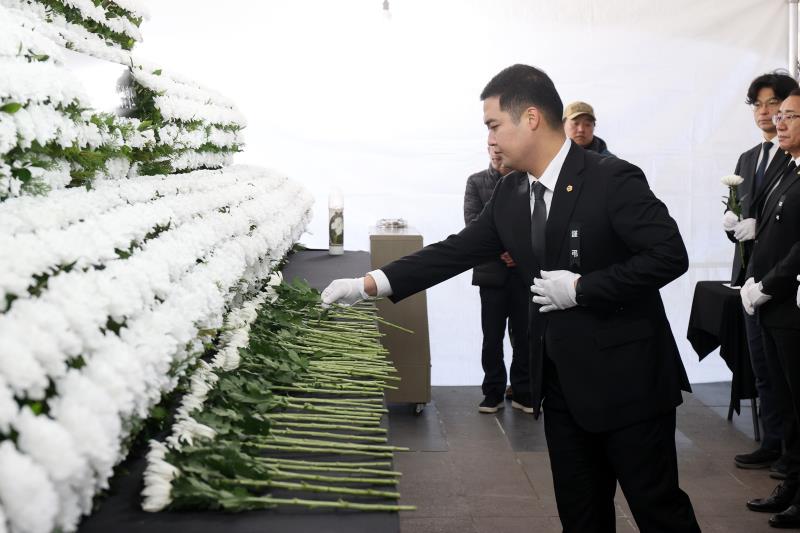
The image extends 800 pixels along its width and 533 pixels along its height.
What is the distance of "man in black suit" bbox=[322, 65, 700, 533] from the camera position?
256 centimetres

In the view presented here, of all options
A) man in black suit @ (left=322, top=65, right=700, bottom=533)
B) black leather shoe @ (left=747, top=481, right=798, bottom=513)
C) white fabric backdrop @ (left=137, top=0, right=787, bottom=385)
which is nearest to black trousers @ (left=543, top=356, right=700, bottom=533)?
man in black suit @ (left=322, top=65, right=700, bottom=533)

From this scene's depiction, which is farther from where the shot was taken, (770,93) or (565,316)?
(770,93)

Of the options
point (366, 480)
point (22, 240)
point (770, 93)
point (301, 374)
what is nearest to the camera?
point (22, 240)

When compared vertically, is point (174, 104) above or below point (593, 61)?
below

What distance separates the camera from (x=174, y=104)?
9.75ft

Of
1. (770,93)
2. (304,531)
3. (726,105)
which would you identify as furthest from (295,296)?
(726,105)

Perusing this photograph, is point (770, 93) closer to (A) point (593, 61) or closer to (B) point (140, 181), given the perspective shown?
(A) point (593, 61)

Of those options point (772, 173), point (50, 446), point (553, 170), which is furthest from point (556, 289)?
point (772, 173)

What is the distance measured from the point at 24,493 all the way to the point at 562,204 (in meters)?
1.96

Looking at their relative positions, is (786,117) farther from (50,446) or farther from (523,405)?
(50,446)

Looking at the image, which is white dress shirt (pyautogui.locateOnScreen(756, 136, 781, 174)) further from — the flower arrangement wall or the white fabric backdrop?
the flower arrangement wall

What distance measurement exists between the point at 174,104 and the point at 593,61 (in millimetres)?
4238

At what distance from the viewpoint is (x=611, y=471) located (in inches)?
111

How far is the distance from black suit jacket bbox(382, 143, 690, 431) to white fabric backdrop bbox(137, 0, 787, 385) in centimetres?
380
